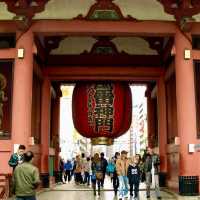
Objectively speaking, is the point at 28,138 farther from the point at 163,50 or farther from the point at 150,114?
the point at 150,114

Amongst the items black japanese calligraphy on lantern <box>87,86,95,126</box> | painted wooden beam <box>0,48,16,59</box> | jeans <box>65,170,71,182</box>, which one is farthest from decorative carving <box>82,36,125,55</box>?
jeans <box>65,170,71,182</box>

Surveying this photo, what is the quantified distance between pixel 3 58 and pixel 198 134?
692 centimetres

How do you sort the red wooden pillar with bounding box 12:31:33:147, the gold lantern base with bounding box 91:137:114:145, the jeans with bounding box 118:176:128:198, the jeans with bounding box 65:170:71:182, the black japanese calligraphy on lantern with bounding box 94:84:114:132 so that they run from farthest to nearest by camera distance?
the jeans with bounding box 65:170:71:182
the gold lantern base with bounding box 91:137:114:145
the black japanese calligraphy on lantern with bounding box 94:84:114:132
the red wooden pillar with bounding box 12:31:33:147
the jeans with bounding box 118:176:128:198

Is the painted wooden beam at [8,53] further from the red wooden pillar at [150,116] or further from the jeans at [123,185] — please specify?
the red wooden pillar at [150,116]

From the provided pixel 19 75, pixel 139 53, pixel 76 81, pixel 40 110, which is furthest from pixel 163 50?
pixel 19 75

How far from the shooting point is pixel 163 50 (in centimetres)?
1809

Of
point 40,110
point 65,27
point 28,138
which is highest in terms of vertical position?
point 65,27

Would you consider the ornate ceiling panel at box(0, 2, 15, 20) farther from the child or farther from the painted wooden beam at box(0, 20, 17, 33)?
the child

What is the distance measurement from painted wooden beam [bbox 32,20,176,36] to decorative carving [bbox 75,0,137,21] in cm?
15

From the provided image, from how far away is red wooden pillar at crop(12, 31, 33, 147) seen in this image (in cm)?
1328

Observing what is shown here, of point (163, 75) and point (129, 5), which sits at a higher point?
point (129, 5)

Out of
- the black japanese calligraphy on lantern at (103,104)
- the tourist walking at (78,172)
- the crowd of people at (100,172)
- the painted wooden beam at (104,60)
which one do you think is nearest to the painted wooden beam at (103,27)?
the crowd of people at (100,172)

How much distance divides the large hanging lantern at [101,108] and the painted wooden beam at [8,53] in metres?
6.54

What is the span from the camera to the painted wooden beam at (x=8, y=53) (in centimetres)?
1409
